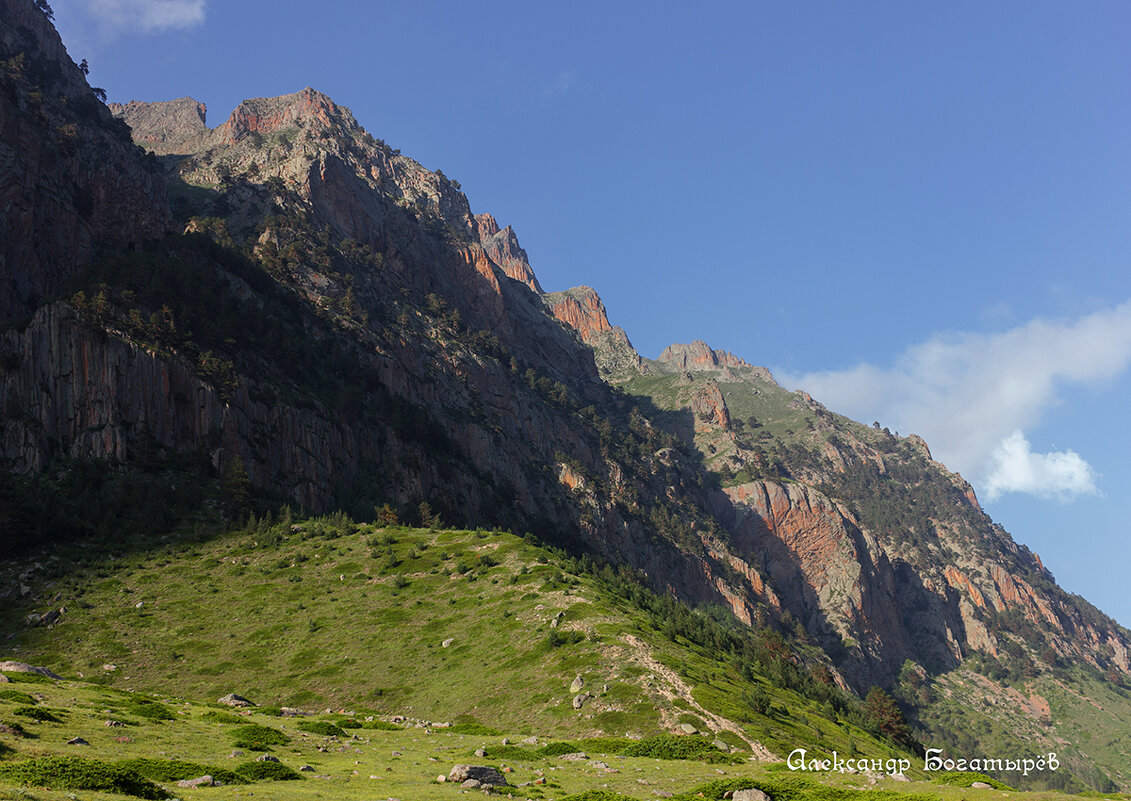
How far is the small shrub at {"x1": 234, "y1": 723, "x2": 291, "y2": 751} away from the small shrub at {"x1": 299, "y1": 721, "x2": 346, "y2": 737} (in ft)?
11.7

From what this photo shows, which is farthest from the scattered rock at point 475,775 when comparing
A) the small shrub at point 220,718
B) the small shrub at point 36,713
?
the small shrub at point 220,718

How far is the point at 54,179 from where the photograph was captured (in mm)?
130000

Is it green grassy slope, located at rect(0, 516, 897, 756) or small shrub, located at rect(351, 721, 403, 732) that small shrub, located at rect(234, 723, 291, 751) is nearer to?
small shrub, located at rect(351, 721, 403, 732)

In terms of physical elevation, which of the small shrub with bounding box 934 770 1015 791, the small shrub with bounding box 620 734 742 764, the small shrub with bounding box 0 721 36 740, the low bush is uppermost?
the small shrub with bounding box 0 721 36 740

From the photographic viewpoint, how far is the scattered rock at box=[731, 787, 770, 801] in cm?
2595

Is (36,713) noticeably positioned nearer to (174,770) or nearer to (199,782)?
(174,770)

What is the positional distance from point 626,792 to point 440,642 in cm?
4330

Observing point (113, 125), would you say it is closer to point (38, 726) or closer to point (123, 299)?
point (123, 299)

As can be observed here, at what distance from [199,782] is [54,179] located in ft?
487

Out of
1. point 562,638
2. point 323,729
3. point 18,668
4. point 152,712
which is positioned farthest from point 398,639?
point 152,712

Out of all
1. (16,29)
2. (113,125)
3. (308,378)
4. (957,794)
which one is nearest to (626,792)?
(957,794)

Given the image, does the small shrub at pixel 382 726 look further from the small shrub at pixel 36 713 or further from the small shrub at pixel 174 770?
the small shrub at pixel 174 770

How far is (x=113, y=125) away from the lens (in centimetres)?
16975

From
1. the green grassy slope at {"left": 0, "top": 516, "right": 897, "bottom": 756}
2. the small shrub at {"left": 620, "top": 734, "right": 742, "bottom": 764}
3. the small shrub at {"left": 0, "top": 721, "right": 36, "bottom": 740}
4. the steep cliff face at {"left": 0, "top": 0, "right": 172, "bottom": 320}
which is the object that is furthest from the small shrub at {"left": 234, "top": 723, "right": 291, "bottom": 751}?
the steep cliff face at {"left": 0, "top": 0, "right": 172, "bottom": 320}
